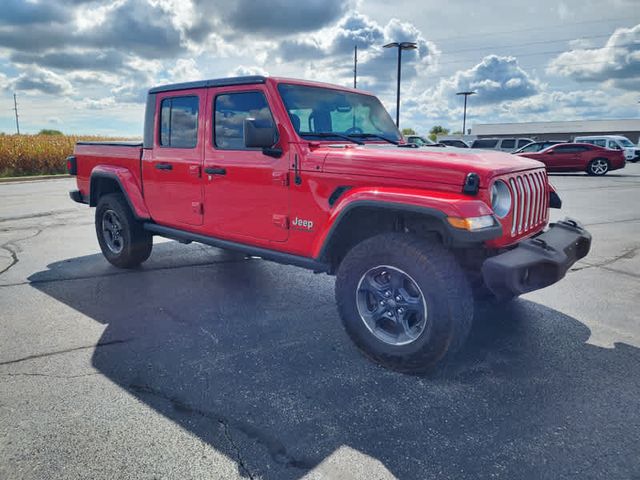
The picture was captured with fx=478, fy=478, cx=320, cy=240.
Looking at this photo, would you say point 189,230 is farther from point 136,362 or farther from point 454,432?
point 454,432

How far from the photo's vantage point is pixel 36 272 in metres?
5.59

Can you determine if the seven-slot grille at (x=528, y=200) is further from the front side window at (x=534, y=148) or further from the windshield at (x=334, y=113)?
the front side window at (x=534, y=148)

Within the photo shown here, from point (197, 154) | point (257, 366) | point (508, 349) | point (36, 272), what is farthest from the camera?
point (36, 272)

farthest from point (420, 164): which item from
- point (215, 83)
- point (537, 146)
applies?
point (537, 146)

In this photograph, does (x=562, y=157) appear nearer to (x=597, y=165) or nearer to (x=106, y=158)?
(x=597, y=165)

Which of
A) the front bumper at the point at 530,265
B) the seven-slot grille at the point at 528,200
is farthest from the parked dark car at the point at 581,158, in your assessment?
the front bumper at the point at 530,265

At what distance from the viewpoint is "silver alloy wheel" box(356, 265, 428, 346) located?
314 cm

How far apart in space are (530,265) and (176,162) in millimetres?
3282

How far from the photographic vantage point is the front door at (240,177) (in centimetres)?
379

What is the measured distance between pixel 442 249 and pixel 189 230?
2.63m

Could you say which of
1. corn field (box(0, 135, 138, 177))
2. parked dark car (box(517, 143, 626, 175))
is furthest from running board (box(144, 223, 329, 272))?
corn field (box(0, 135, 138, 177))

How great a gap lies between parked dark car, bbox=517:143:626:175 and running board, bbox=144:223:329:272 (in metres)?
17.3

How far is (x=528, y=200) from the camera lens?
3412 millimetres

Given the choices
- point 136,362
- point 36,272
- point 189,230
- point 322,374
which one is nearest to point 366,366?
point 322,374
